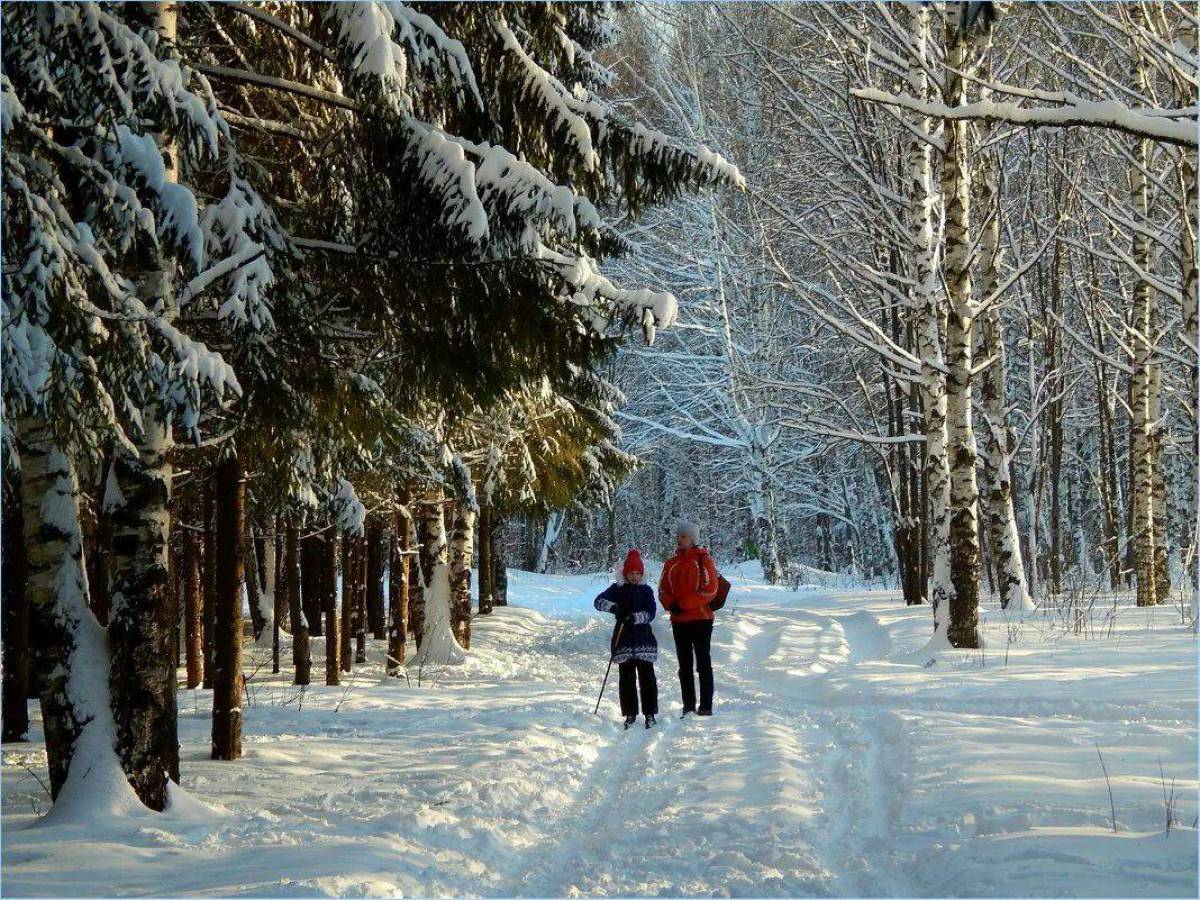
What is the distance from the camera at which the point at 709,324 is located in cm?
3042

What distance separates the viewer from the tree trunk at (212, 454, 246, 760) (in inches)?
322

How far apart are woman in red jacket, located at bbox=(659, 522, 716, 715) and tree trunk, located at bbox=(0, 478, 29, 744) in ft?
20.1

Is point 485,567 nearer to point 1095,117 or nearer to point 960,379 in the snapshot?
point 960,379

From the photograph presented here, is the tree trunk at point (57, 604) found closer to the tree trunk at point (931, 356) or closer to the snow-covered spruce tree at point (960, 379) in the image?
the snow-covered spruce tree at point (960, 379)

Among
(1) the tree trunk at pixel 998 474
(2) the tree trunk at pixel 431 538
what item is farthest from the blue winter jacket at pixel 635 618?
(1) the tree trunk at pixel 998 474

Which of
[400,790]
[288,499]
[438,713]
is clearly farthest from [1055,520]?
[400,790]

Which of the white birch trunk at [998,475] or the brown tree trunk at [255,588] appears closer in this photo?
the white birch trunk at [998,475]

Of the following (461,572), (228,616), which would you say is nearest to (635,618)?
(228,616)

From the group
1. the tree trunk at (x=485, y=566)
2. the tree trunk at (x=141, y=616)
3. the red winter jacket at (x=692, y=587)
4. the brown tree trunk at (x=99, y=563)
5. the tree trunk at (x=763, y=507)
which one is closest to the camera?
the tree trunk at (x=141, y=616)

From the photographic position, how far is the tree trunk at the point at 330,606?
48.3ft

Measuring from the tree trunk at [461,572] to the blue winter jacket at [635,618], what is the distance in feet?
27.4

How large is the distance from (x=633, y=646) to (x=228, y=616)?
3.70m

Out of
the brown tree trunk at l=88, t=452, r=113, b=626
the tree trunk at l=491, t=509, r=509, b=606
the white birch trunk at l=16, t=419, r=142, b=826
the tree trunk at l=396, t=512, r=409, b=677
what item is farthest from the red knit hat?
the tree trunk at l=491, t=509, r=509, b=606

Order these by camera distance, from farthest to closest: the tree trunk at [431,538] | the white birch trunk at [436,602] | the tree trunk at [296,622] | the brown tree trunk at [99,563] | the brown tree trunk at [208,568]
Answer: the tree trunk at [431,538] → the white birch trunk at [436,602] → the brown tree trunk at [208,568] → the tree trunk at [296,622] → the brown tree trunk at [99,563]
